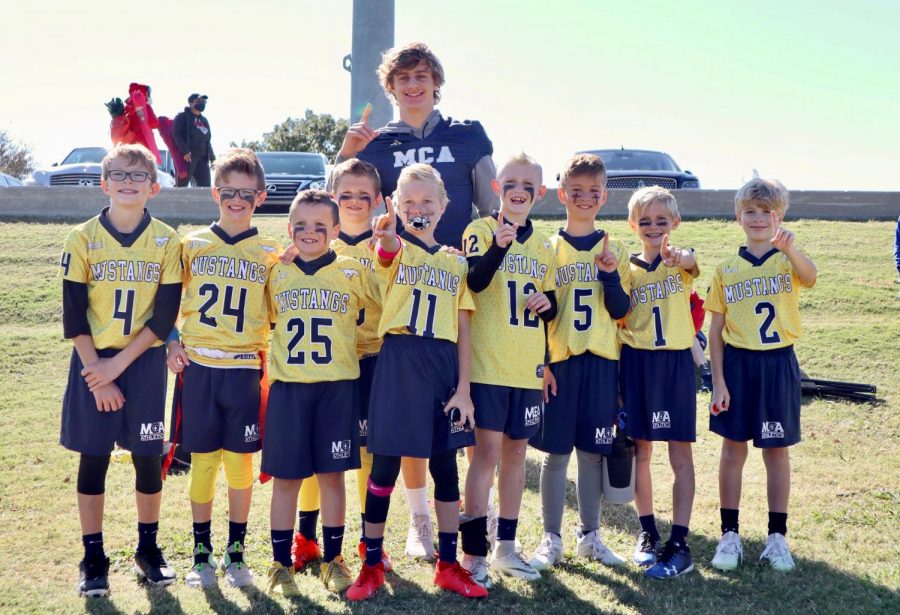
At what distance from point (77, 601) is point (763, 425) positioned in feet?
11.0

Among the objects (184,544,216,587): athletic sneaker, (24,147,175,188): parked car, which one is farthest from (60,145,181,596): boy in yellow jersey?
(24,147,175,188): parked car

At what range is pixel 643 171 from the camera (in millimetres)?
15352

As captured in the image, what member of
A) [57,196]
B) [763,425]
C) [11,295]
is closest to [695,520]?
[763,425]

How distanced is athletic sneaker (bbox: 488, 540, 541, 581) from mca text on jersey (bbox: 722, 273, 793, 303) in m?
1.71

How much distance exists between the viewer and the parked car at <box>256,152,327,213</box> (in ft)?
49.4

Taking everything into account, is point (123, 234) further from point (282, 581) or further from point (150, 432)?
point (282, 581)

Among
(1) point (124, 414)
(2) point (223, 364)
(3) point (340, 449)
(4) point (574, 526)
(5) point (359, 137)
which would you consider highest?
(5) point (359, 137)

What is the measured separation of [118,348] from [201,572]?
3.64 ft

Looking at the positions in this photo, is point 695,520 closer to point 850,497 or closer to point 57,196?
point 850,497

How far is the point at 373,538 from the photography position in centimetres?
385

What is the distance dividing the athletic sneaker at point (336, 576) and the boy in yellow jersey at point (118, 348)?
2.42ft

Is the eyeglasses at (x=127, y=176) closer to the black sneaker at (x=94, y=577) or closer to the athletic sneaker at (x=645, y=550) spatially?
the black sneaker at (x=94, y=577)

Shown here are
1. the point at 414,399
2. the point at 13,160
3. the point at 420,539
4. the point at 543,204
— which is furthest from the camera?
the point at 13,160

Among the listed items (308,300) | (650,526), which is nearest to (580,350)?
(650,526)
